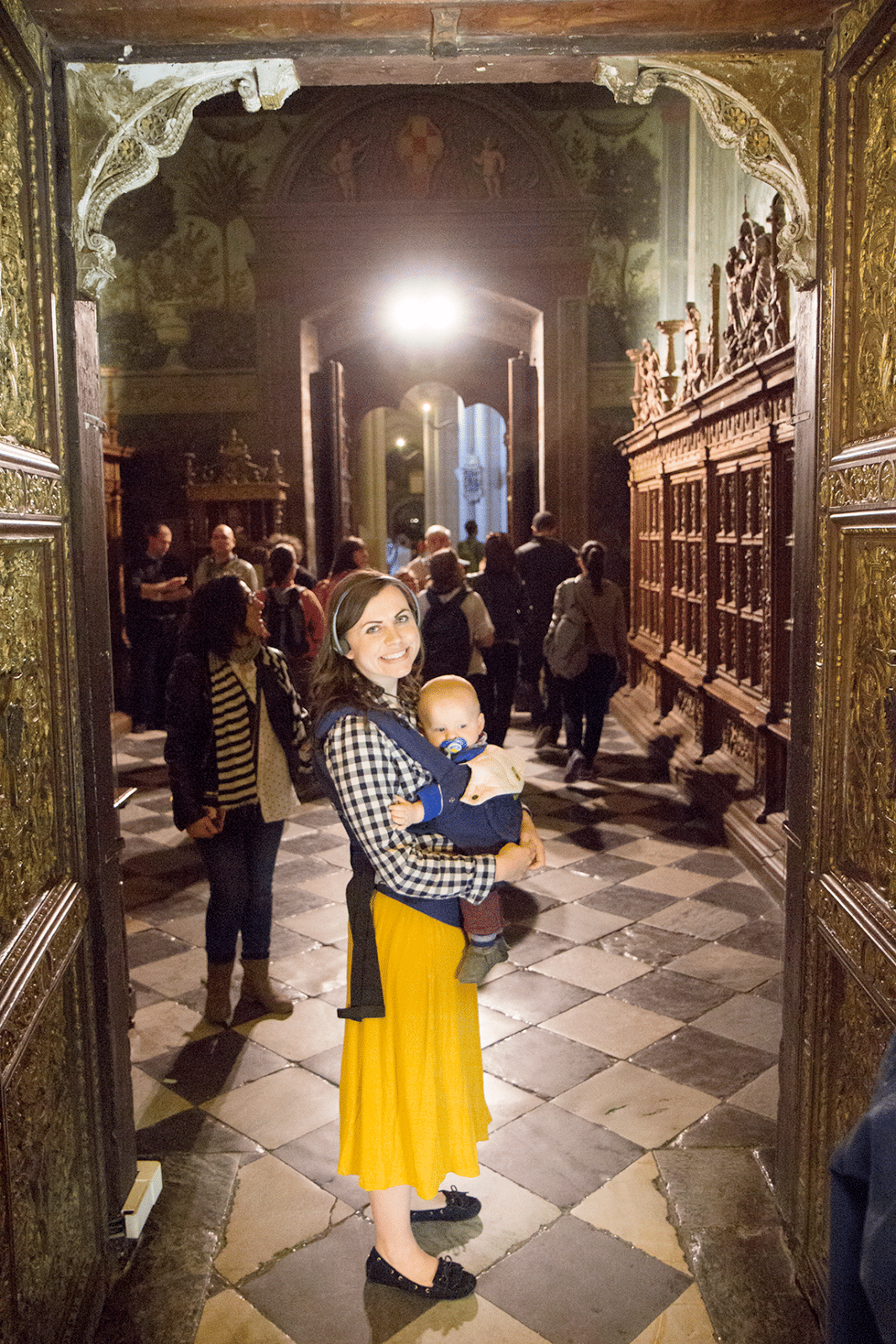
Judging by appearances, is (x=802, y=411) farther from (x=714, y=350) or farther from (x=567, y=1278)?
(x=714, y=350)

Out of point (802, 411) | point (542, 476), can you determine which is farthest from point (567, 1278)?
point (542, 476)

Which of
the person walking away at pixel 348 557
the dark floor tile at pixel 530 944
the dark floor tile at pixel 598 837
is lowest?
the dark floor tile at pixel 530 944

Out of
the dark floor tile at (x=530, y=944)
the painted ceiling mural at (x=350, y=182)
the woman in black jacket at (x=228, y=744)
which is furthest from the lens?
the painted ceiling mural at (x=350, y=182)

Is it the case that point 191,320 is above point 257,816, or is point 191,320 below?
above

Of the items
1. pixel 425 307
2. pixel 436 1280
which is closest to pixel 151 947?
pixel 436 1280

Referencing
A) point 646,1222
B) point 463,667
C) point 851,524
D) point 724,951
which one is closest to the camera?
point 851,524

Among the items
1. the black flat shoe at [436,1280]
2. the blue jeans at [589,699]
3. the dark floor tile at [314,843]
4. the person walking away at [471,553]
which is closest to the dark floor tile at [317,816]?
the dark floor tile at [314,843]

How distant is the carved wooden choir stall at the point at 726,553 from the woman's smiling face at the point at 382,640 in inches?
132

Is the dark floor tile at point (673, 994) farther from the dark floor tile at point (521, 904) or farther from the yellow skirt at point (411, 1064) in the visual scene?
the yellow skirt at point (411, 1064)

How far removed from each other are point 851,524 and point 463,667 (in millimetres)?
4358

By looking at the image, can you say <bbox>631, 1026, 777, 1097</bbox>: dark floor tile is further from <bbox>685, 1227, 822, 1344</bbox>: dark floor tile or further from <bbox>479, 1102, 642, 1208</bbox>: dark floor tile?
<bbox>685, 1227, 822, 1344</bbox>: dark floor tile

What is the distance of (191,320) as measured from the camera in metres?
10.8

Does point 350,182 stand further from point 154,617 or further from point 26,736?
point 26,736

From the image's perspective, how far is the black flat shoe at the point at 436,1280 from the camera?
2.38m
